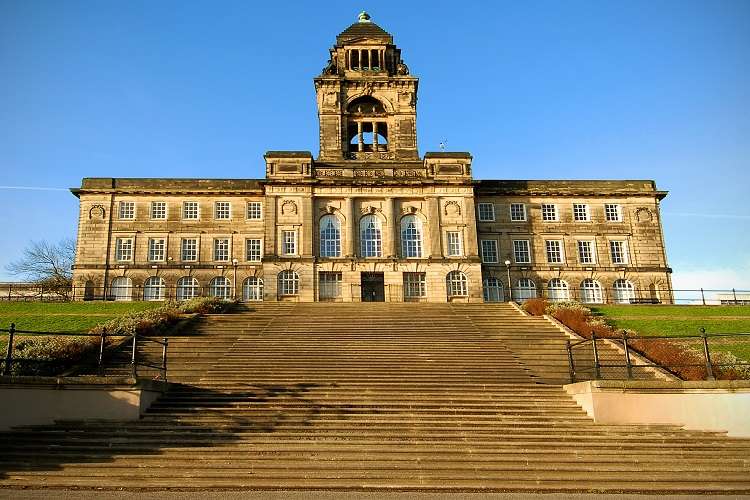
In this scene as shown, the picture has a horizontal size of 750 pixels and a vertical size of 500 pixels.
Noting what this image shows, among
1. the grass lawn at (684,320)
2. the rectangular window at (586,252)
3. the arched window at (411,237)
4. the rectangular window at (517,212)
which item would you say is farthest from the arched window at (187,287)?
the rectangular window at (586,252)

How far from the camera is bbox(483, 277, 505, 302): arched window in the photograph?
44.2m

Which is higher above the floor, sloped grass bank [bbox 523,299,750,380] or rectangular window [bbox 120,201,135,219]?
rectangular window [bbox 120,201,135,219]

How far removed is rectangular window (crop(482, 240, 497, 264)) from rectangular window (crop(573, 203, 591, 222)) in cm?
657

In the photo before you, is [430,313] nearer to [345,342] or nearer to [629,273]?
[345,342]

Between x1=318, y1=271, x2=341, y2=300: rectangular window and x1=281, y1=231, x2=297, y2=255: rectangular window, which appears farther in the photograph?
x1=281, y1=231, x2=297, y2=255: rectangular window

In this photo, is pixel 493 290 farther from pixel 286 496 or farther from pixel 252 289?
pixel 286 496

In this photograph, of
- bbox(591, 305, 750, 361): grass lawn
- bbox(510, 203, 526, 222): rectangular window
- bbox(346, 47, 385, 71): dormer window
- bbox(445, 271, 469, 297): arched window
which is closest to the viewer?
bbox(591, 305, 750, 361): grass lawn

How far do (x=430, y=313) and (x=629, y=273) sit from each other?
68.1 feet

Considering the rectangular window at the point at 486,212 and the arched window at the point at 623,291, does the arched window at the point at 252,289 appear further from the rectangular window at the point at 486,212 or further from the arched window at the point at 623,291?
the arched window at the point at 623,291

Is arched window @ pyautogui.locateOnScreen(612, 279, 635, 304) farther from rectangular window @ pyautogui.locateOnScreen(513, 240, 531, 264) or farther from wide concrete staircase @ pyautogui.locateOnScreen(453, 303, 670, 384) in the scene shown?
wide concrete staircase @ pyautogui.locateOnScreen(453, 303, 670, 384)

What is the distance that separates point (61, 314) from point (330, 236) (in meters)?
17.1

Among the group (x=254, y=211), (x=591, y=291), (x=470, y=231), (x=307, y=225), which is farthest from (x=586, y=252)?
(x=254, y=211)

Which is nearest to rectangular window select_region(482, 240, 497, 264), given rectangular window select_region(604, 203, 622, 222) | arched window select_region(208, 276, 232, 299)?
rectangular window select_region(604, 203, 622, 222)

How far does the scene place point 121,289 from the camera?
43219 mm
